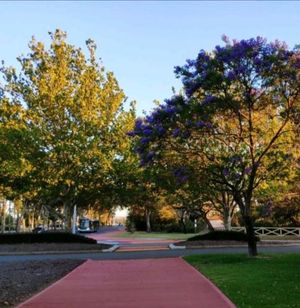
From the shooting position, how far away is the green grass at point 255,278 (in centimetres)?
1064

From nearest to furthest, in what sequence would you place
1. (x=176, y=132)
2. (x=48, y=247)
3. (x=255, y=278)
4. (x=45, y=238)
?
(x=255, y=278), (x=176, y=132), (x=48, y=247), (x=45, y=238)

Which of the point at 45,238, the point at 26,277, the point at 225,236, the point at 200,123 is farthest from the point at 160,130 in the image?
the point at 45,238

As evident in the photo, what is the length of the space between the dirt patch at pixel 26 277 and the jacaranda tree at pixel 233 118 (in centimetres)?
556

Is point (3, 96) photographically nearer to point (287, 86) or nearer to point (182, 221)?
point (287, 86)

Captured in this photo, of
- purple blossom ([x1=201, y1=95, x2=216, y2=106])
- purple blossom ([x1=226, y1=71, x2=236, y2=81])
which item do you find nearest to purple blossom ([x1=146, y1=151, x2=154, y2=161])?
purple blossom ([x1=201, y1=95, x2=216, y2=106])

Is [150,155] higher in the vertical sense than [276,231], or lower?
higher

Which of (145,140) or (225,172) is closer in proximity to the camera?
(145,140)

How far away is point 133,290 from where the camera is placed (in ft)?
42.3

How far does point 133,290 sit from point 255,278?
3298 mm

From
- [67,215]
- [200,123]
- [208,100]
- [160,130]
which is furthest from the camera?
[67,215]

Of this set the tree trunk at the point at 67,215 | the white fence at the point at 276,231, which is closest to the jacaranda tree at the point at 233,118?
the tree trunk at the point at 67,215

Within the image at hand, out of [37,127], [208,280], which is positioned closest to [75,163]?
[37,127]

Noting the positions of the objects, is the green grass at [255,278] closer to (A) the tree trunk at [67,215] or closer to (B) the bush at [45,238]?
(B) the bush at [45,238]

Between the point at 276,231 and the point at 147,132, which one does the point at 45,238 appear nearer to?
the point at 147,132
